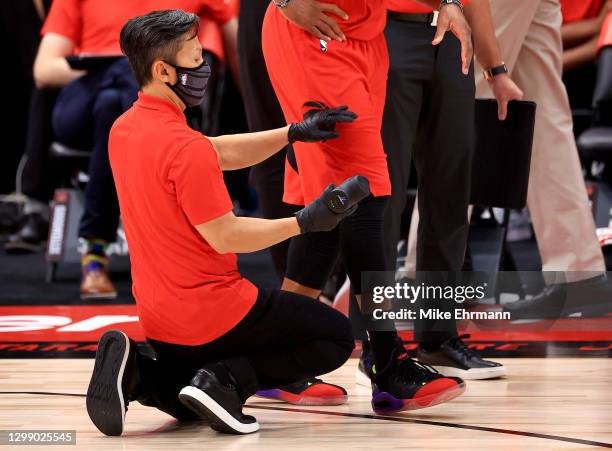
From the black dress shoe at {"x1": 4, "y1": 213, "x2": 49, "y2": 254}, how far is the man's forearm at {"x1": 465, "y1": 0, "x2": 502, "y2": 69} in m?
3.45

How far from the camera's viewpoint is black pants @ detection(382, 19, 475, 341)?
312 centimetres

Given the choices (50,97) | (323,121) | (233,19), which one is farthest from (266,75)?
(50,97)

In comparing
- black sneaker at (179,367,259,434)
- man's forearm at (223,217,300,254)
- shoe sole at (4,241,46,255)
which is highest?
man's forearm at (223,217,300,254)

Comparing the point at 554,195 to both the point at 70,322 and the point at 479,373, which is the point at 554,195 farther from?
the point at 70,322

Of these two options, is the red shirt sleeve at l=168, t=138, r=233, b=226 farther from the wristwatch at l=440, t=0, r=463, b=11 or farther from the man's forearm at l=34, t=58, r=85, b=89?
the man's forearm at l=34, t=58, r=85, b=89

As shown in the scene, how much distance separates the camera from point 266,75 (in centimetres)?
370

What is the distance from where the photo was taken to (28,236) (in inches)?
243

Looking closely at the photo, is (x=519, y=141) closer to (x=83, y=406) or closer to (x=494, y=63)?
(x=494, y=63)

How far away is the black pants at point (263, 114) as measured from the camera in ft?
12.0

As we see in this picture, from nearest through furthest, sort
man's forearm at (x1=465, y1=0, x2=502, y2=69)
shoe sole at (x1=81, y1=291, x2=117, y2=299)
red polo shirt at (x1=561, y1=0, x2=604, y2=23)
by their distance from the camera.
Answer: man's forearm at (x1=465, y1=0, x2=502, y2=69) → shoe sole at (x1=81, y1=291, x2=117, y2=299) → red polo shirt at (x1=561, y1=0, x2=604, y2=23)

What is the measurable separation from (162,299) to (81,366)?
908mm

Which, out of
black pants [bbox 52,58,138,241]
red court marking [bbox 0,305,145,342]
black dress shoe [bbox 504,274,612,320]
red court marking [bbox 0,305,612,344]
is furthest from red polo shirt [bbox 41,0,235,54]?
black dress shoe [bbox 504,274,612,320]

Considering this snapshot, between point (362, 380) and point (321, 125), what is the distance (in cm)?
78

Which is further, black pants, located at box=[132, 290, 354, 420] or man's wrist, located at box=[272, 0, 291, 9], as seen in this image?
man's wrist, located at box=[272, 0, 291, 9]
